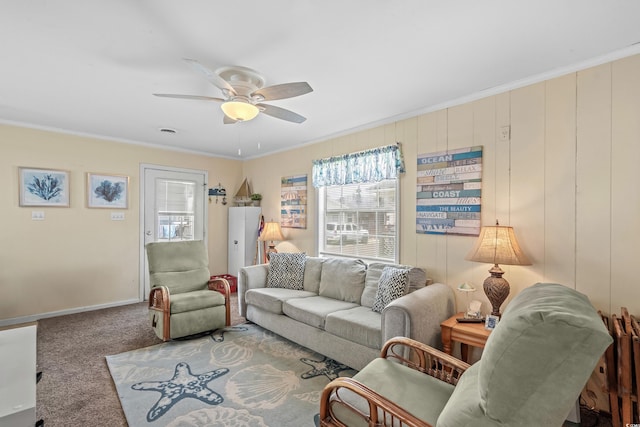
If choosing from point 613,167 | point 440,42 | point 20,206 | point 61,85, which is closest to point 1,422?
point 61,85

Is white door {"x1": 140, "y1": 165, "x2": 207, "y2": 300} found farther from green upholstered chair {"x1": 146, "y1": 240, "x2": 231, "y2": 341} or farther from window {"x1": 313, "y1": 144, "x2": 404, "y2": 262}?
window {"x1": 313, "y1": 144, "x2": 404, "y2": 262}

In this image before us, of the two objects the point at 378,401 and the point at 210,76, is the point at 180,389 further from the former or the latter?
the point at 210,76

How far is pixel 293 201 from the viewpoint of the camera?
4.83 m

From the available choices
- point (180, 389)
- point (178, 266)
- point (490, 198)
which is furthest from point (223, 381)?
point (490, 198)

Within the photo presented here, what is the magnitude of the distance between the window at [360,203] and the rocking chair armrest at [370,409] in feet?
6.70

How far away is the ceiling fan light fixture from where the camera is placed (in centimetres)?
240

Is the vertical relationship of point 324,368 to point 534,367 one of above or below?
below

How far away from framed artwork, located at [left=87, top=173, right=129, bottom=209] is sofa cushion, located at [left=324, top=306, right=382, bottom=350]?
12.1 ft

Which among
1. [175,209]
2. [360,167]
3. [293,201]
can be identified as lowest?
[175,209]

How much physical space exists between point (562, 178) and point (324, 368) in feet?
8.17

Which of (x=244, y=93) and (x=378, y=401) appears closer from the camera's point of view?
(x=378, y=401)

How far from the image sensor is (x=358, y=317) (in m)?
2.75

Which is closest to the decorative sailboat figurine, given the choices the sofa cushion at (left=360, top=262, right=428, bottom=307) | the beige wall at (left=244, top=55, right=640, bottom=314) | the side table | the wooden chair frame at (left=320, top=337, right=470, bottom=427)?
the sofa cushion at (left=360, top=262, right=428, bottom=307)

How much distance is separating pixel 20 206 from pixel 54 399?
280 centimetres
